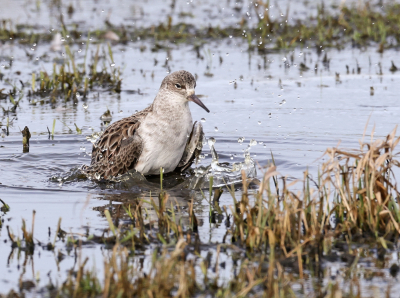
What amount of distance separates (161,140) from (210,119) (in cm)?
273

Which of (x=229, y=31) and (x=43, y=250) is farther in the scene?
(x=229, y=31)

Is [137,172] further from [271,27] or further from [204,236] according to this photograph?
[271,27]

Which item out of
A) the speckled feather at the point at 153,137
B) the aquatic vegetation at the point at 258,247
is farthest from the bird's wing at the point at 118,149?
the aquatic vegetation at the point at 258,247

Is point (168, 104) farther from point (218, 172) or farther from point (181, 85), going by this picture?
point (218, 172)

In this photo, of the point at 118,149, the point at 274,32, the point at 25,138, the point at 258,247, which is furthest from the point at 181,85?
the point at 274,32

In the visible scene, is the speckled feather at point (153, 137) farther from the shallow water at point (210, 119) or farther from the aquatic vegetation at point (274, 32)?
the aquatic vegetation at point (274, 32)

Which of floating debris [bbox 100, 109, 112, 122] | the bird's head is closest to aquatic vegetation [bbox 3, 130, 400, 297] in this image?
the bird's head

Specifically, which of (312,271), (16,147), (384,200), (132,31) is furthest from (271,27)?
(312,271)

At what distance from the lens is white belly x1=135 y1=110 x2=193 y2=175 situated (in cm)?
767

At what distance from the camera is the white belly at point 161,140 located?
7.67 m

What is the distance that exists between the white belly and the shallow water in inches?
16.6

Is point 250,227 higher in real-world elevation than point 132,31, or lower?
lower

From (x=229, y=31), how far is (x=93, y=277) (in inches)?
480

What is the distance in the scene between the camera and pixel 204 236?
5.47 metres
